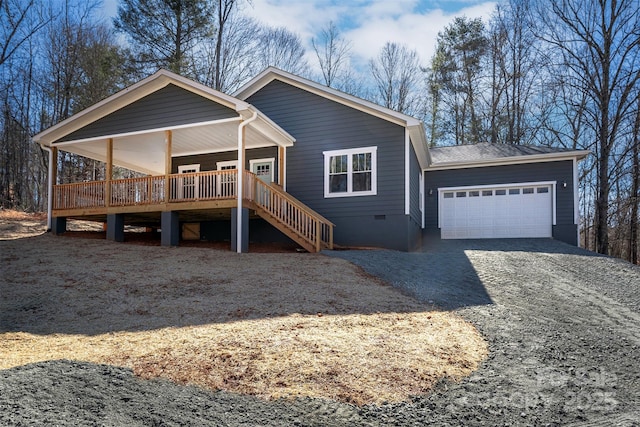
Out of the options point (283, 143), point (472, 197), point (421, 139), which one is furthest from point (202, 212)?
point (472, 197)

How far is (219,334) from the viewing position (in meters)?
5.11

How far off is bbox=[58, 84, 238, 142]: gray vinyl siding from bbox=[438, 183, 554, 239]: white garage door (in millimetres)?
10116

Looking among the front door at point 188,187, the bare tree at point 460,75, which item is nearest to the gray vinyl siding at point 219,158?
the front door at point 188,187

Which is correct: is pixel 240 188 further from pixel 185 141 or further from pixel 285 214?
pixel 185 141

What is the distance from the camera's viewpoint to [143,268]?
354 inches

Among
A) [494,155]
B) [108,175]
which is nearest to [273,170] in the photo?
[108,175]

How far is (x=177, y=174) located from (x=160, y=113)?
2.01m

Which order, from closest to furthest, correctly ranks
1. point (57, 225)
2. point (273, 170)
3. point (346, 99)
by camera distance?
point (346, 99)
point (57, 225)
point (273, 170)

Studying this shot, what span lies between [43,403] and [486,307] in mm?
6080

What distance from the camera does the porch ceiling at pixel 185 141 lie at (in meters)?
12.5

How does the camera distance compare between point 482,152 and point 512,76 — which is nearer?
point 482,152

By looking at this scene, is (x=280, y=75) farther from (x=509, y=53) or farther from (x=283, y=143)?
(x=509, y=53)

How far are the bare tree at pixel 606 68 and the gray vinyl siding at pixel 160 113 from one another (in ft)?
51.7

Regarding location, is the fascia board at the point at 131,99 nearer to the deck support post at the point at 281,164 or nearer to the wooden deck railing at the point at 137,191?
the wooden deck railing at the point at 137,191
